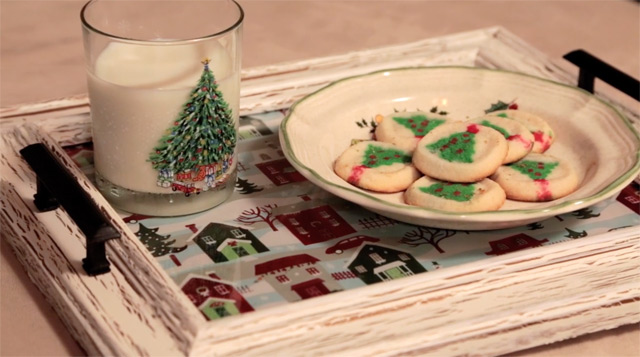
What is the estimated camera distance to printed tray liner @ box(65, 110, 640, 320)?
55 centimetres

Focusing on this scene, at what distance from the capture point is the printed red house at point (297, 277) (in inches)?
21.5

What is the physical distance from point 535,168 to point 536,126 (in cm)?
5

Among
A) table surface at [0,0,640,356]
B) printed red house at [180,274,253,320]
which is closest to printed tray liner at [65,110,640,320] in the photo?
printed red house at [180,274,253,320]

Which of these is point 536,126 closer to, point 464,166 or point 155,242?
point 464,166

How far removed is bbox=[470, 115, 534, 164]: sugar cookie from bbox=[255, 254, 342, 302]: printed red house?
15 centimetres

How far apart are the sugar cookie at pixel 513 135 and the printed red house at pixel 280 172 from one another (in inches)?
5.0

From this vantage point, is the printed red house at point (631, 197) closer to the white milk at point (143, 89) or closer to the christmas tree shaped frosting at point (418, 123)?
the christmas tree shaped frosting at point (418, 123)

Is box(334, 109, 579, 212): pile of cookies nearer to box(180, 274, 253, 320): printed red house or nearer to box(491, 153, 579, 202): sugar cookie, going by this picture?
box(491, 153, 579, 202): sugar cookie

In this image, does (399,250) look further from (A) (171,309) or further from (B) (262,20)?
(B) (262,20)

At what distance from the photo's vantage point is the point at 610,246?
58 centimetres

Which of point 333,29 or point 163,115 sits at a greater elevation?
point 163,115


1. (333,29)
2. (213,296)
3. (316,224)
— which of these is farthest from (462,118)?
(333,29)

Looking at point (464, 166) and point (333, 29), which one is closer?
point (464, 166)

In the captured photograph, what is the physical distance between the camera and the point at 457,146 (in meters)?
Answer: 0.62
